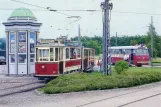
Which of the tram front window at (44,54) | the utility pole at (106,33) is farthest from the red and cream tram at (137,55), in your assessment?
the tram front window at (44,54)

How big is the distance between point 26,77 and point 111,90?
11.0 m

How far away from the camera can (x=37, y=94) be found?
1677 centimetres

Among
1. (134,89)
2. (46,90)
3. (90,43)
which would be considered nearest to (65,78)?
(46,90)

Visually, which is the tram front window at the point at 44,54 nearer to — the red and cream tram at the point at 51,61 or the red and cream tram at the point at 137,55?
the red and cream tram at the point at 51,61

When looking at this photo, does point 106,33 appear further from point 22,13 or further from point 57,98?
point 22,13

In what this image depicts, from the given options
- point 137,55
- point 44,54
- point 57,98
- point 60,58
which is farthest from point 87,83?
point 137,55

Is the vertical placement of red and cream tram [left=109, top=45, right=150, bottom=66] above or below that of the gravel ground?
above

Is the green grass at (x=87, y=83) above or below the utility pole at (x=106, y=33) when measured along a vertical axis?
below

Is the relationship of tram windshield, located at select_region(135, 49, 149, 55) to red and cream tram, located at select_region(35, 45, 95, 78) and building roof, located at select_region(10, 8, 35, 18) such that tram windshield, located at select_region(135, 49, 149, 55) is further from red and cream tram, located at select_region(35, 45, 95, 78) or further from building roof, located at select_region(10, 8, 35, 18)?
red and cream tram, located at select_region(35, 45, 95, 78)

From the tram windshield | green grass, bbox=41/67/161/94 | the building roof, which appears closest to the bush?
green grass, bbox=41/67/161/94

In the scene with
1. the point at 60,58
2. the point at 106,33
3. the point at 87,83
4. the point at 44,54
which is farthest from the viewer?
the point at 60,58

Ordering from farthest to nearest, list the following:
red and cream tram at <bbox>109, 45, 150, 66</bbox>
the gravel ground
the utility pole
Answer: red and cream tram at <bbox>109, 45, 150, 66</bbox> < the utility pole < the gravel ground

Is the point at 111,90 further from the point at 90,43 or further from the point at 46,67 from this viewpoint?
the point at 90,43

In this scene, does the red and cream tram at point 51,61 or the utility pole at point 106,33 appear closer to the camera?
the utility pole at point 106,33
